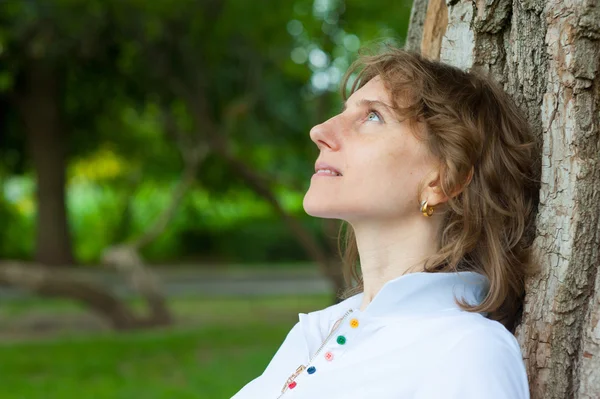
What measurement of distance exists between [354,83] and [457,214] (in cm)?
55

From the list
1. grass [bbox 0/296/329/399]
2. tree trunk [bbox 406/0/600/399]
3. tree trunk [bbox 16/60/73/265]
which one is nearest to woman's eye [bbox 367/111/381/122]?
tree trunk [bbox 406/0/600/399]

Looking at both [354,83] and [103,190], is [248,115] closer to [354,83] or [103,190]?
[103,190]

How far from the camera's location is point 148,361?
8.41 metres

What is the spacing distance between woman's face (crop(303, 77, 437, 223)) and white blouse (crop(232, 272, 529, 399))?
0.64ft

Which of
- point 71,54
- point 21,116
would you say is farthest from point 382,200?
point 21,116

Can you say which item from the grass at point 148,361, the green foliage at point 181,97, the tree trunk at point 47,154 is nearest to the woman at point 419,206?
the grass at point 148,361

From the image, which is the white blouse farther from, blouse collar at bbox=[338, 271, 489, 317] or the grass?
the grass

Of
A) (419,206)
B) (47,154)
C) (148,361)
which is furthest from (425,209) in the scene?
(47,154)

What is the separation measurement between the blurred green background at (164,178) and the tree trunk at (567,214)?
505cm

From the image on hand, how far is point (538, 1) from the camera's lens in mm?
1925

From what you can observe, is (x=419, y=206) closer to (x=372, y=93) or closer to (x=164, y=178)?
(x=372, y=93)

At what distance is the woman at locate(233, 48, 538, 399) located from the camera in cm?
185

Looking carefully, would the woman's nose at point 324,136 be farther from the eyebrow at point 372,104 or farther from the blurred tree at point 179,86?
the blurred tree at point 179,86

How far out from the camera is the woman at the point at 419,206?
6.08 feet
